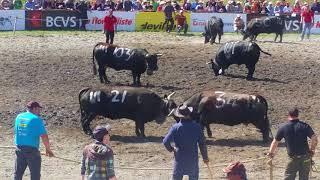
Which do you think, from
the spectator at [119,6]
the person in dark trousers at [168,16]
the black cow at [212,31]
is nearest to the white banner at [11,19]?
the spectator at [119,6]

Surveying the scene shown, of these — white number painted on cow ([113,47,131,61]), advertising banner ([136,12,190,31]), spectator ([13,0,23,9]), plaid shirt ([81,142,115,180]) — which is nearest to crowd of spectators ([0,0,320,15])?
spectator ([13,0,23,9])

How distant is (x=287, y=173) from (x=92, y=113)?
25.7 feet

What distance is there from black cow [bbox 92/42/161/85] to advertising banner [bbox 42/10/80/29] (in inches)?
524

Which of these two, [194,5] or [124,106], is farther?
[194,5]

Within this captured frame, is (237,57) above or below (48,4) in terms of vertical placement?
below

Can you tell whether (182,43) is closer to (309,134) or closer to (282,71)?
(282,71)

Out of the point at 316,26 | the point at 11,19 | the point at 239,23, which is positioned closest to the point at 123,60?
the point at 11,19

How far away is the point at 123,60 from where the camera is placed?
90.5 feet

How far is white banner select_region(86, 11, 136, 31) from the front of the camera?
41406 millimetres

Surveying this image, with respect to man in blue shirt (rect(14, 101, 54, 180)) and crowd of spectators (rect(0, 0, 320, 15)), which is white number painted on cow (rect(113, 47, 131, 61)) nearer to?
man in blue shirt (rect(14, 101, 54, 180))

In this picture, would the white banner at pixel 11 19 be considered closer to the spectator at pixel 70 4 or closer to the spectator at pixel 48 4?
the spectator at pixel 48 4

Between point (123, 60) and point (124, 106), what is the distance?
573 centimetres

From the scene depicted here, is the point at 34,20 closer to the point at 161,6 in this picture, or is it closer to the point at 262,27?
the point at 161,6

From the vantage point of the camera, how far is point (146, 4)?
44.2 m
